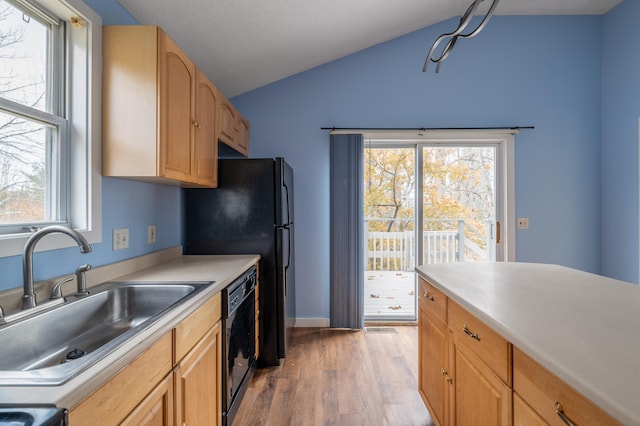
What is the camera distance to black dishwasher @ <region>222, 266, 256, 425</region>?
5.28ft

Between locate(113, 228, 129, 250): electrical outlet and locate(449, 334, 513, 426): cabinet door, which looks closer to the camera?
locate(449, 334, 513, 426): cabinet door

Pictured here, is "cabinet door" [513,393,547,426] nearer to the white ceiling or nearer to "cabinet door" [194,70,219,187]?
"cabinet door" [194,70,219,187]

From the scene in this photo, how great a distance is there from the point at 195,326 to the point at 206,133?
4.33 feet

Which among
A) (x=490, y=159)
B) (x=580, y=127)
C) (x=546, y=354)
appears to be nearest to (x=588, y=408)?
(x=546, y=354)

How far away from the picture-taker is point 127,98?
1.52m

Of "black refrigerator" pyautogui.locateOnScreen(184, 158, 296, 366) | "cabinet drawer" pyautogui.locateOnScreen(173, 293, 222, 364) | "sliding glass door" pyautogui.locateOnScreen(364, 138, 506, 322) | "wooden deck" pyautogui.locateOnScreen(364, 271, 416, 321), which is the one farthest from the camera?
"wooden deck" pyautogui.locateOnScreen(364, 271, 416, 321)

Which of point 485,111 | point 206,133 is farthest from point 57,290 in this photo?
point 485,111

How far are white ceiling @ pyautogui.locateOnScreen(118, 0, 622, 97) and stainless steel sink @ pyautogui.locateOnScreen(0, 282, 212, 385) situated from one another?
5.31 feet

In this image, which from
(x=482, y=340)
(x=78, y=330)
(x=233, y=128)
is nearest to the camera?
(x=482, y=340)

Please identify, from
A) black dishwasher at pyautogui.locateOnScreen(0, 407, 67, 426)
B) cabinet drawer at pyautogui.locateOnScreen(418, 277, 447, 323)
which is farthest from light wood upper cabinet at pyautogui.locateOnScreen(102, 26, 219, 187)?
cabinet drawer at pyautogui.locateOnScreen(418, 277, 447, 323)

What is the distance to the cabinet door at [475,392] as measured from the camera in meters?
1.00

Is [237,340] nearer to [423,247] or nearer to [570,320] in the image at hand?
[570,320]

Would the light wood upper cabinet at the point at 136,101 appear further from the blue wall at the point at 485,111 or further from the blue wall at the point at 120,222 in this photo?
the blue wall at the point at 485,111

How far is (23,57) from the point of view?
1287 mm
